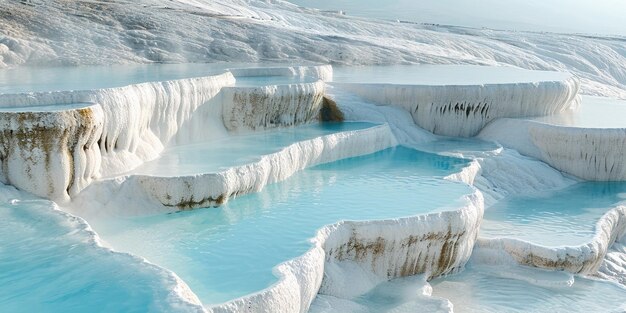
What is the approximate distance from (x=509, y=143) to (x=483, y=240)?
11.9 feet

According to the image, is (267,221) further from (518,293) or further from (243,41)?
(243,41)

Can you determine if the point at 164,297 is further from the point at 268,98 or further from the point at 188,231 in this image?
the point at 268,98

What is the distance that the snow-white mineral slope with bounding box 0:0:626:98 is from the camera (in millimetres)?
11633

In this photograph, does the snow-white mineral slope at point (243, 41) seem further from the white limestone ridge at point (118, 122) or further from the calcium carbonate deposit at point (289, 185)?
the white limestone ridge at point (118, 122)

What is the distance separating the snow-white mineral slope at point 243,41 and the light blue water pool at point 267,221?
5609mm

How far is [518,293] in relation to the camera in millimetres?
6105

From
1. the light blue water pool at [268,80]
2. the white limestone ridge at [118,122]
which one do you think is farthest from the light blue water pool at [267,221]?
the light blue water pool at [268,80]

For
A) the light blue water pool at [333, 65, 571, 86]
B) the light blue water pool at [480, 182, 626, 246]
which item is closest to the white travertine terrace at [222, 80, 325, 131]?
the light blue water pool at [333, 65, 571, 86]

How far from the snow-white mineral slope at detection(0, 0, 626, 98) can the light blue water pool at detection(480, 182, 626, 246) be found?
21.5 feet

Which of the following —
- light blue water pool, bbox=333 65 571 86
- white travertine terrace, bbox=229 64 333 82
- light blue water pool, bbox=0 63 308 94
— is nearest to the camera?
light blue water pool, bbox=0 63 308 94

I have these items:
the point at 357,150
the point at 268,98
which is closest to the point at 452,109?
the point at 357,150

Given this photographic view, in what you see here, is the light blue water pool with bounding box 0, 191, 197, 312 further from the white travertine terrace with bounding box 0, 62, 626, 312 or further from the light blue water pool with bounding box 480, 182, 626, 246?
the light blue water pool with bounding box 480, 182, 626, 246

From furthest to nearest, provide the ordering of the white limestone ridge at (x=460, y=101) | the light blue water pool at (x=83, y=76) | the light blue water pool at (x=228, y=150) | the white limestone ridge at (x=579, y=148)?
the white limestone ridge at (x=460, y=101)
the white limestone ridge at (x=579, y=148)
the light blue water pool at (x=83, y=76)
the light blue water pool at (x=228, y=150)

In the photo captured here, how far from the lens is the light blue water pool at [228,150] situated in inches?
264
